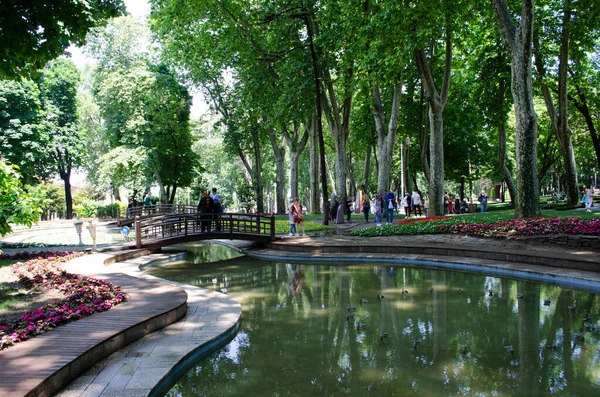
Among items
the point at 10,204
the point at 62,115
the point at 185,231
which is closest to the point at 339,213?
the point at 185,231

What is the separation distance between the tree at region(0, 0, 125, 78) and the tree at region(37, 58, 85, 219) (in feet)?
107

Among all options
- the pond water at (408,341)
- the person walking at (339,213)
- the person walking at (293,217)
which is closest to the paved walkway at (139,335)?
the pond water at (408,341)

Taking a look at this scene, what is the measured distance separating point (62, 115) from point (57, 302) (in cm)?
3779

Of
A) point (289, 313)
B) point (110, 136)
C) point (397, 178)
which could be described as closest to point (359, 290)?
point (289, 313)

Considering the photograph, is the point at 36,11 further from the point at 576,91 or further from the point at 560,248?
the point at 576,91

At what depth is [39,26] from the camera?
332 inches

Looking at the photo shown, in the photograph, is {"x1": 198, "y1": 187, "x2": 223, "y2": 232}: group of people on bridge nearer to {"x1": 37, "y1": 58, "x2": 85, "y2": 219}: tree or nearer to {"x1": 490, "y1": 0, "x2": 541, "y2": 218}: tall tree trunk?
{"x1": 490, "y1": 0, "x2": 541, "y2": 218}: tall tree trunk

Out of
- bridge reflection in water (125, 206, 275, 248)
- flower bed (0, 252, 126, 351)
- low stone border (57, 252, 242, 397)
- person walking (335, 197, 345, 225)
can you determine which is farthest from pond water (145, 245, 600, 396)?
person walking (335, 197, 345, 225)

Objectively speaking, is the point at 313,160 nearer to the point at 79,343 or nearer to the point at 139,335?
the point at 139,335

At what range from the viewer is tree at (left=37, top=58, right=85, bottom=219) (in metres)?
38.2

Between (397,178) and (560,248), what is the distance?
1519 inches

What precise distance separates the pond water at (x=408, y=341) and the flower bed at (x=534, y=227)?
3.30 meters

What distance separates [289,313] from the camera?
8367mm

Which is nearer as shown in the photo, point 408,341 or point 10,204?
point 408,341
